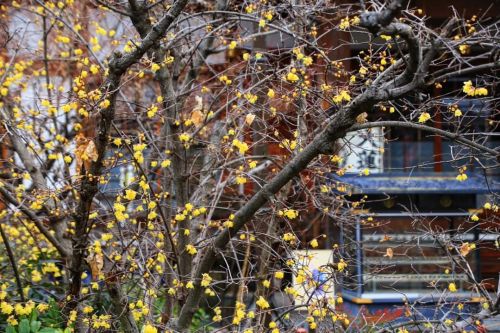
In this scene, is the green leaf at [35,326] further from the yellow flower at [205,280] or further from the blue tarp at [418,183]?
the blue tarp at [418,183]

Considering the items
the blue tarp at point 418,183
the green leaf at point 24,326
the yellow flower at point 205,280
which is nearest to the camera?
the yellow flower at point 205,280

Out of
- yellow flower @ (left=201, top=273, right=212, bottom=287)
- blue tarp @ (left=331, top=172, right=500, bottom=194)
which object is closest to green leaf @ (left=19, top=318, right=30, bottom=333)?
yellow flower @ (left=201, top=273, right=212, bottom=287)

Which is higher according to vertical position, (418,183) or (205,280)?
(418,183)

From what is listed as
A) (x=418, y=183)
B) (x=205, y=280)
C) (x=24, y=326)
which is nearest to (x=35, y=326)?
(x=24, y=326)

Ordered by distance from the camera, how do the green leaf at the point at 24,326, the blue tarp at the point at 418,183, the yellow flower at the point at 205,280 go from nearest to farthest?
the yellow flower at the point at 205,280, the green leaf at the point at 24,326, the blue tarp at the point at 418,183

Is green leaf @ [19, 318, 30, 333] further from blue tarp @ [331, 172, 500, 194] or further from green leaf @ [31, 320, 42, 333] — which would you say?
blue tarp @ [331, 172, 500, 194]

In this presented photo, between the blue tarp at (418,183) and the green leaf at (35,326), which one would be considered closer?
the green leaf at (35,326)


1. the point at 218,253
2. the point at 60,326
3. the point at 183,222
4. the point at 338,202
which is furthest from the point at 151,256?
the point at 338,202

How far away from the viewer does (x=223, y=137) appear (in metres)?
6.79

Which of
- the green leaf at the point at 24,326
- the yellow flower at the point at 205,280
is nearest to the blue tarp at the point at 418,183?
the yellow flower at the point at 205,280

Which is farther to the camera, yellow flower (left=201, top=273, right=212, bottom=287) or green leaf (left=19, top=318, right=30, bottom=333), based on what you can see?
green leaf (left=19, top=318, right=30, bottom=333)

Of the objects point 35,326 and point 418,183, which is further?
point 418,183

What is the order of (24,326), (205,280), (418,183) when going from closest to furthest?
(205,280)
(24,326)
(418,183)

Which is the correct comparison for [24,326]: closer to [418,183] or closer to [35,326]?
[35,326]
